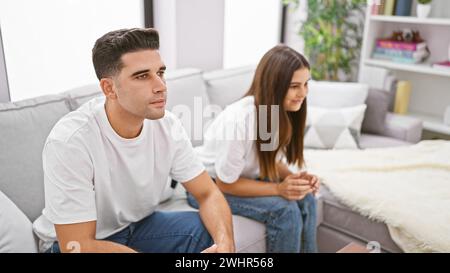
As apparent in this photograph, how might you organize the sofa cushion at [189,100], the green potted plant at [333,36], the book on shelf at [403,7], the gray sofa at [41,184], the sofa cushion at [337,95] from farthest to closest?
the green potted plant at [333,36], the book on shelf at [403,7], the sofa cushion at [337,95], the sofa cushion at [189,100], the gray sofa at [41,184]

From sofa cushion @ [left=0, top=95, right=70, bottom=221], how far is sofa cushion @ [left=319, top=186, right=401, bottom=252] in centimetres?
114

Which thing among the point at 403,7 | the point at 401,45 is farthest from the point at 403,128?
the point at 403,7

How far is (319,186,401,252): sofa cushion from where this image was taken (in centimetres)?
160

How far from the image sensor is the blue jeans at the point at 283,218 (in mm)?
1473

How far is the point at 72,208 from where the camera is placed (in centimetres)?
105

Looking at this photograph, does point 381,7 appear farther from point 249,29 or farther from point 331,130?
point 331,130

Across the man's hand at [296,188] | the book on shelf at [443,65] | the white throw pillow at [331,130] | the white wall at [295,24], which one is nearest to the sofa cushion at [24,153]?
the man's hand at [296,188]

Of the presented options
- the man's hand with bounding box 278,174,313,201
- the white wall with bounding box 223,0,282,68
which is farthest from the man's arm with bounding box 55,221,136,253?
the white wall with bounding box 223,0,282,68

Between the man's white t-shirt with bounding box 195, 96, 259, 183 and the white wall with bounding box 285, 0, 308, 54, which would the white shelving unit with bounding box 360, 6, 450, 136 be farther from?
the man's white t-shirt with bounding box 195, 96, 259, 183

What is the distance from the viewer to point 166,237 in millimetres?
1319

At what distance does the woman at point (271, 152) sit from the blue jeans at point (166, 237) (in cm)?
25

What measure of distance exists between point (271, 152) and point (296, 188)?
0.17m

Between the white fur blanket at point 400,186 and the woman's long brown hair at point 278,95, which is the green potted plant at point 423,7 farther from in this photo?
the woman's long brown hair at point 278,95
